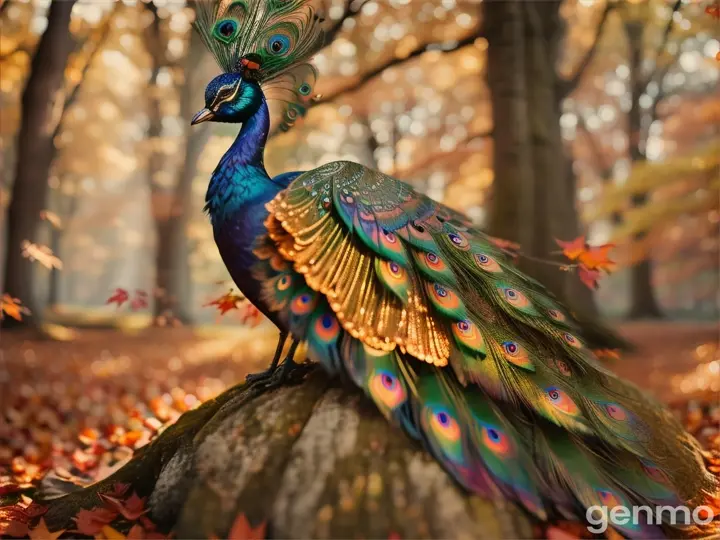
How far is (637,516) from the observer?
2.59 metres

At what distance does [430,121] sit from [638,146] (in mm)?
6013

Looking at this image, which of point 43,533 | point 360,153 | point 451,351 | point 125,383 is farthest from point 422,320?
point 360,153

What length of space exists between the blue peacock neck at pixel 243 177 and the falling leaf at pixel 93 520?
5.30 ft

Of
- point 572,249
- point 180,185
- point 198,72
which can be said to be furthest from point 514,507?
point 198,72

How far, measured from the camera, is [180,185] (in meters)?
13.8

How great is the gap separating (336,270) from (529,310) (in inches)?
42.6

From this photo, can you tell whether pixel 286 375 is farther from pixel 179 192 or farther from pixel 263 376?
pixel 179 192

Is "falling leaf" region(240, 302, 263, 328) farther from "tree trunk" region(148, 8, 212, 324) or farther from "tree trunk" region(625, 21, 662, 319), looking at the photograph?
"tree trunk" region(625, 21, 662, 319)

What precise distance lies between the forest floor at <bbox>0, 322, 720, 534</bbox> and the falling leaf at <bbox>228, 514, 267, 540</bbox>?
6.41ft

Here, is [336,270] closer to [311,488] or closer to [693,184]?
[311,488]

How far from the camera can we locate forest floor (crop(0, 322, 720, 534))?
4668mm

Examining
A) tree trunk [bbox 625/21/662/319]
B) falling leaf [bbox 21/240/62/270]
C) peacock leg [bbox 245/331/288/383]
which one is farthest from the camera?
tree trunk [bbox 625/21/662/319]

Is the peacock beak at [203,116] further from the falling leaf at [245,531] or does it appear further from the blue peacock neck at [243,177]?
the falling leaf at [245,531]

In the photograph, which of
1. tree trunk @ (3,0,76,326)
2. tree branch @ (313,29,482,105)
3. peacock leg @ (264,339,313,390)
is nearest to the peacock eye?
Result: peacock leg @ (264,339,313,390)
